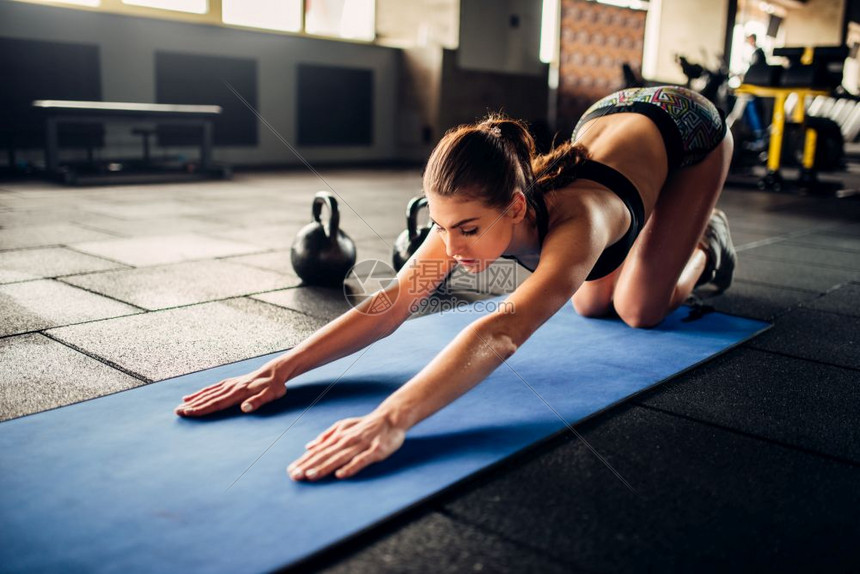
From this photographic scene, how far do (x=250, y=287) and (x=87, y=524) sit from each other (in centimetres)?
182

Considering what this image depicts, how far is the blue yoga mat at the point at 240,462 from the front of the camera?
3.71 ft

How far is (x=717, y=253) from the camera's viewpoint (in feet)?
9.04

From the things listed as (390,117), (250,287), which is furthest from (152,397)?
(390,117)

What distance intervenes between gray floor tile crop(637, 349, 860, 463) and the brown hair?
67cm

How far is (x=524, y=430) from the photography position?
5.21 ft

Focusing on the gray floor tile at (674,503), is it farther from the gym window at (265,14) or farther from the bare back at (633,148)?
the gym window at (265,14)

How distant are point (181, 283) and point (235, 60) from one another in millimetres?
5633

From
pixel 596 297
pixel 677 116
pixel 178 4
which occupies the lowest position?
pixel 596 297

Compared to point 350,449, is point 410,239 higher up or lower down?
higher up

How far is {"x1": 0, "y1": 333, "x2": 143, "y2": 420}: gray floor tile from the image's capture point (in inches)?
66.7

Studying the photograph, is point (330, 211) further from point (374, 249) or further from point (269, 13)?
point (269, 13)

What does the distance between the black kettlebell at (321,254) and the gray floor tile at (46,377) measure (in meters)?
1.05

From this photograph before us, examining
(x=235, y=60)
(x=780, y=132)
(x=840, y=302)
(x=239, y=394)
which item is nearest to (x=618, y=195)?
(x=239, y=394)

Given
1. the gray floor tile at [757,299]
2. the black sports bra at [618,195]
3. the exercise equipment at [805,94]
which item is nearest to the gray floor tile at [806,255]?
the gray floor tile at [757,299]
